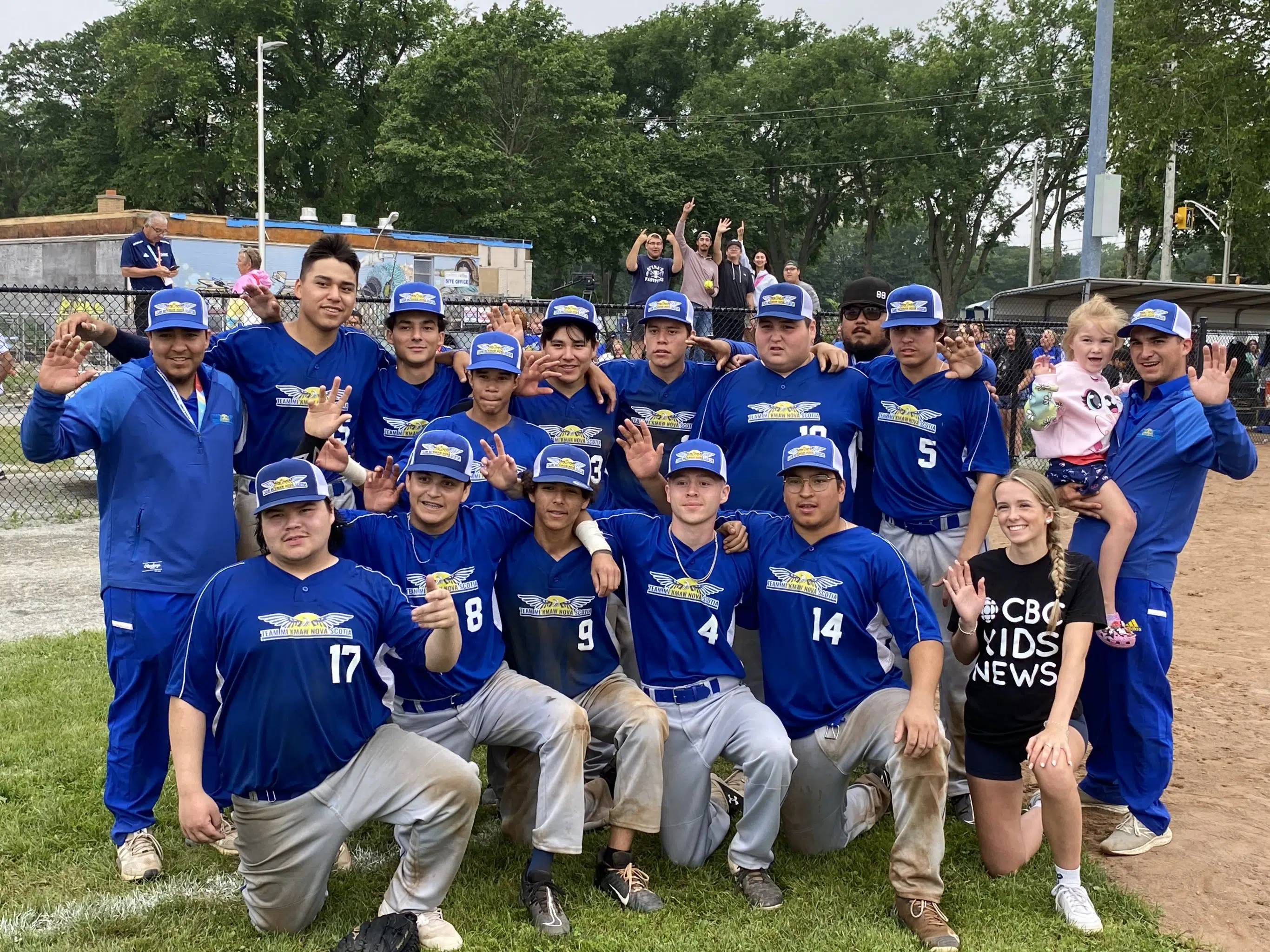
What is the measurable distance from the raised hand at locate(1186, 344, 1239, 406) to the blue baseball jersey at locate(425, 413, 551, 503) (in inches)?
Result: 123

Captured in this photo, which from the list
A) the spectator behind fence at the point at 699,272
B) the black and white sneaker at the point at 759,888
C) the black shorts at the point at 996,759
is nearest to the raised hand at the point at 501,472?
the black and white sneaker at the point at 759,888

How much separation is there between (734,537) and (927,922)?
5.89 ft

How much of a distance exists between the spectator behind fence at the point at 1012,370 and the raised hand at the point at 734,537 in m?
9.90

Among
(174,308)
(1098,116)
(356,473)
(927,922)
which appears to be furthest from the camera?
(1098,116)

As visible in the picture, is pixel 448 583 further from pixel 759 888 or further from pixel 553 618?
pixel 759 888

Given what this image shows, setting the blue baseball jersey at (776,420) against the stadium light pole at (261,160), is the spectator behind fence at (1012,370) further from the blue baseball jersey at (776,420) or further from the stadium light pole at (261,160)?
the stadium light pole at (261,160)

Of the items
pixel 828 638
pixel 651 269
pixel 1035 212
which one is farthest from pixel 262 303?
pixel 1035 212

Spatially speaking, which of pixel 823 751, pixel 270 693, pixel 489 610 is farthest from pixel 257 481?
pixel 823 751

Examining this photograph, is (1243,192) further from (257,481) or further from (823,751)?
(257,481)

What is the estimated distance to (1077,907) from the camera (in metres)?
4.32

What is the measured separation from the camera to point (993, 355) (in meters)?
14.9

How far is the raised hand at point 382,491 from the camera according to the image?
16.5 ft

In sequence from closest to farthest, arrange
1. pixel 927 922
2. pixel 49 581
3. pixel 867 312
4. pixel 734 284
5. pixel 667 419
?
1. pixel 927 922
2. pixel 667 419
3. pixel 867 312
4. pixel 49 581
5. pixel 734 284

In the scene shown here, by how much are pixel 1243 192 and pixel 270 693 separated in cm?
2227
